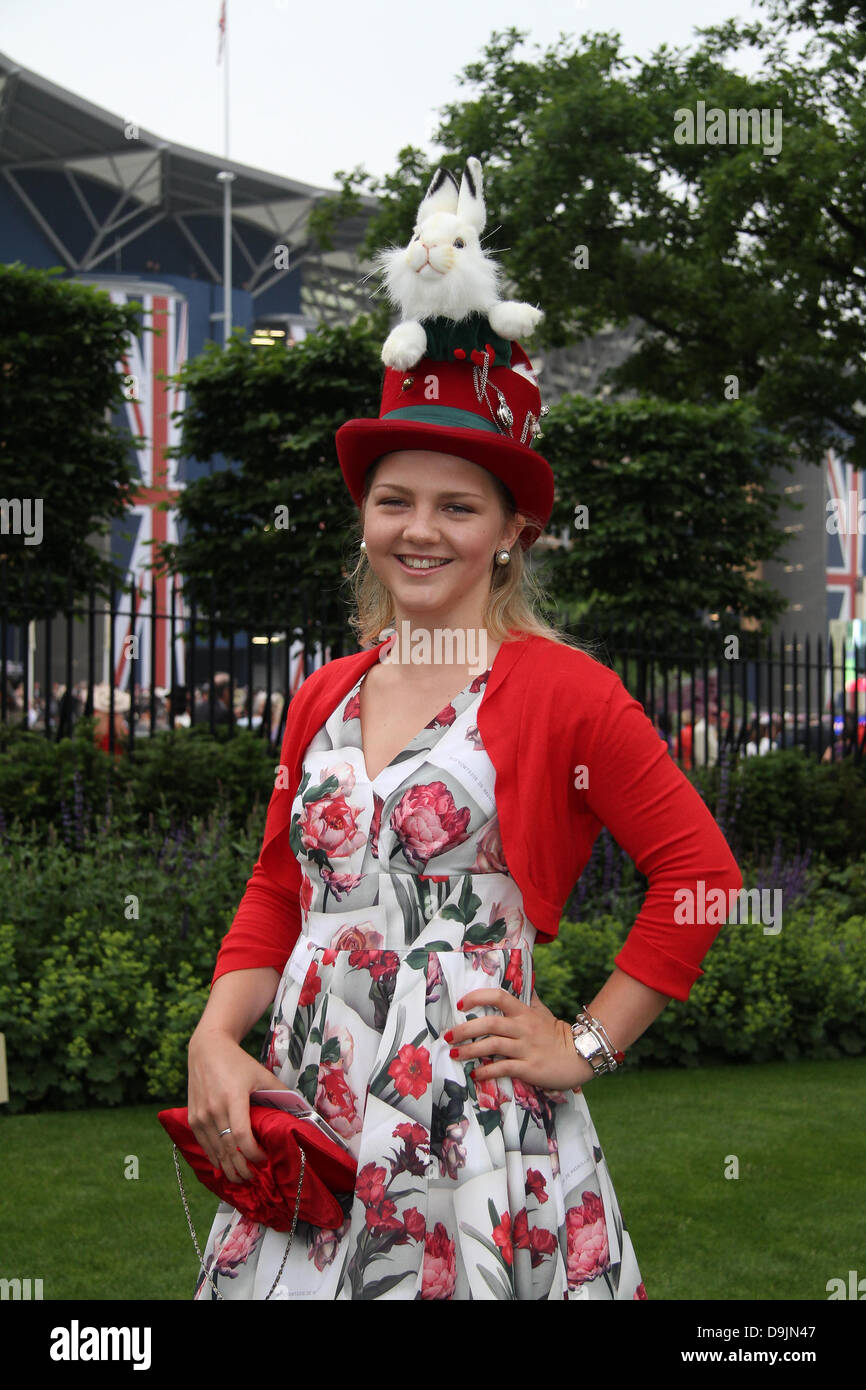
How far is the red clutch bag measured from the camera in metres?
1.84

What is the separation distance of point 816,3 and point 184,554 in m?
9.01

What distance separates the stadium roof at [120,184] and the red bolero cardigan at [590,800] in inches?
1918

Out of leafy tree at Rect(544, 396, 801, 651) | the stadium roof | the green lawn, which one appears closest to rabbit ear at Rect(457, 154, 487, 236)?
the green lawn

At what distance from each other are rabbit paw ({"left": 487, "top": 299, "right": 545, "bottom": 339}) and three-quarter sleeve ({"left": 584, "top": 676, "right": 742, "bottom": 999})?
629 mm

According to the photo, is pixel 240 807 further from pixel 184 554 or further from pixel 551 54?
pixel 551 54

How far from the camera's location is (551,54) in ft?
62.2

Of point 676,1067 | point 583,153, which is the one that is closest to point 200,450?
point 583,153

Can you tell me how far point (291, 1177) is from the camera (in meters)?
1.84

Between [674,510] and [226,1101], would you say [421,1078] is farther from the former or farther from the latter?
[674,510]

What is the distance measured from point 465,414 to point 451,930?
82cm

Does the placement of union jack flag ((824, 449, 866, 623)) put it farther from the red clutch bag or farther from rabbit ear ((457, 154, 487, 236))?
the red clutch bag

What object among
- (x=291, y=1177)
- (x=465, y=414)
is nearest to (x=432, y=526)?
(x=465, y=414)

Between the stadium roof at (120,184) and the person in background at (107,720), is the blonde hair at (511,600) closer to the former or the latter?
the person in background at (107,720)
